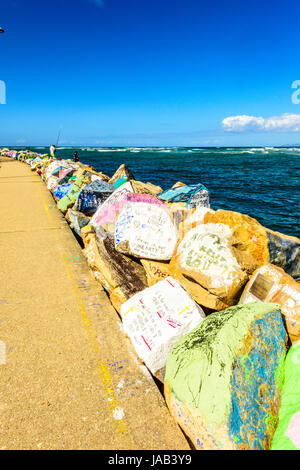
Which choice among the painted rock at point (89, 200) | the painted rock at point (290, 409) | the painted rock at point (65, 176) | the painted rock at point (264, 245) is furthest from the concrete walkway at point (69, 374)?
the painted rock at point (65, 176)

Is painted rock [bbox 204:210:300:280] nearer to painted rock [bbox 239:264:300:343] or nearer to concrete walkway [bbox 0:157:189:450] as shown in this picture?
painted rock [bbox 239:264:300:343]

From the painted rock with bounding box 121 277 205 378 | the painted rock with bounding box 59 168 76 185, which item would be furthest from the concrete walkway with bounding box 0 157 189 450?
the painted rock with bounding box 59 168 76 185

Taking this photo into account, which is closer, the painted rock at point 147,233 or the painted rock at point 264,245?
the painted rock at point 264,245

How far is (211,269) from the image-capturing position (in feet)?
8.12

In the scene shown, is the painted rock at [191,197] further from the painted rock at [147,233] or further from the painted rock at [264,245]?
the painted rock at [264,245]

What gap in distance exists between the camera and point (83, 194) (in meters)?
5.39

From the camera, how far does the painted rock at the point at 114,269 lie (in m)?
2.80

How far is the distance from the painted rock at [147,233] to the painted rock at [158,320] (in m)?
0.68

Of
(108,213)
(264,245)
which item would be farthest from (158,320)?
(108,213)

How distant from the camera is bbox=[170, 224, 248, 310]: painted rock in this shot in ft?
7.94

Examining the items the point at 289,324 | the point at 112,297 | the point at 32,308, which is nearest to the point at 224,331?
the point at 289,324

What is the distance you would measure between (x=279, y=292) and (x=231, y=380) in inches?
41.6

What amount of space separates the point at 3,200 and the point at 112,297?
6.49 m

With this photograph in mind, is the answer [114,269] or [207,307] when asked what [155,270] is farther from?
[207,307]
